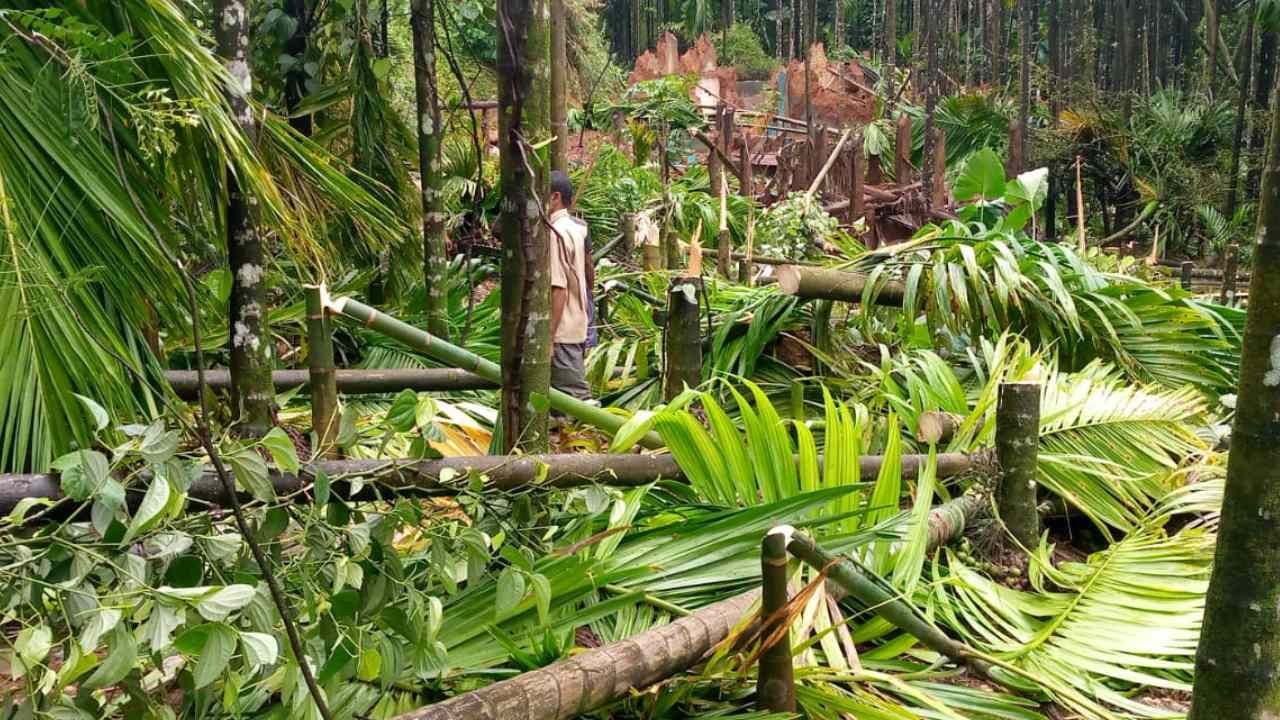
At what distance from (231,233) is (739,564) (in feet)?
5.14

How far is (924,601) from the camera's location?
2.42 metres

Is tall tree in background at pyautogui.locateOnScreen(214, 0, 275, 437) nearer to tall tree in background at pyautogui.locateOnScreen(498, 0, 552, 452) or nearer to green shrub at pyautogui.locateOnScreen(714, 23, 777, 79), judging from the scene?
tall tree in background at pyautogui.locateOnScreen(498, 0, 552, 452)

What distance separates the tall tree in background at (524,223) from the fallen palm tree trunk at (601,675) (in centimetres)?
55

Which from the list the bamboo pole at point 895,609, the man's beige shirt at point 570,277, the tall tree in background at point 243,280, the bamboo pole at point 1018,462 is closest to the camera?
the bamboo pole at point 895,609

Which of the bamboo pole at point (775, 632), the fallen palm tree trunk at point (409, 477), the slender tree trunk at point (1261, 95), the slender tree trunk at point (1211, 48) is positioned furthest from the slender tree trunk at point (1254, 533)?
the slender tree trunk at point (1211, 48)

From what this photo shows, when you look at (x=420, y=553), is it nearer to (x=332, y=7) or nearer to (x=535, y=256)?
(x=535, y=256)

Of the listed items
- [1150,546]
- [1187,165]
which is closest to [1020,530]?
[1150,546]

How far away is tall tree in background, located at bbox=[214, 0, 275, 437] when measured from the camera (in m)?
2.71

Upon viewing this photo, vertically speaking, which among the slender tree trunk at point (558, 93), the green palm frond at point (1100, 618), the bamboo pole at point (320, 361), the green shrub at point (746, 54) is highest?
the green shrub at point (746, 54)

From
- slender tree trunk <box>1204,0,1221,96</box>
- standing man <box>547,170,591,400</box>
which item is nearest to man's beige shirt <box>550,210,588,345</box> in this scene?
standing man <box>547,170,591,400</box>

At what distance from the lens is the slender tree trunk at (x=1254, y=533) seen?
52.6 inches

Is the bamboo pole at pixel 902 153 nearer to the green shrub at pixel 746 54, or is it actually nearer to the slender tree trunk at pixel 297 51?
the slender tree trunk at pixel 297 51

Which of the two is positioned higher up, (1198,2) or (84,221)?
(1198,2)

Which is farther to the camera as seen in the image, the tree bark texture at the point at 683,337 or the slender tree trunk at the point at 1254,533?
the tree bark texture at the point at 683,337
